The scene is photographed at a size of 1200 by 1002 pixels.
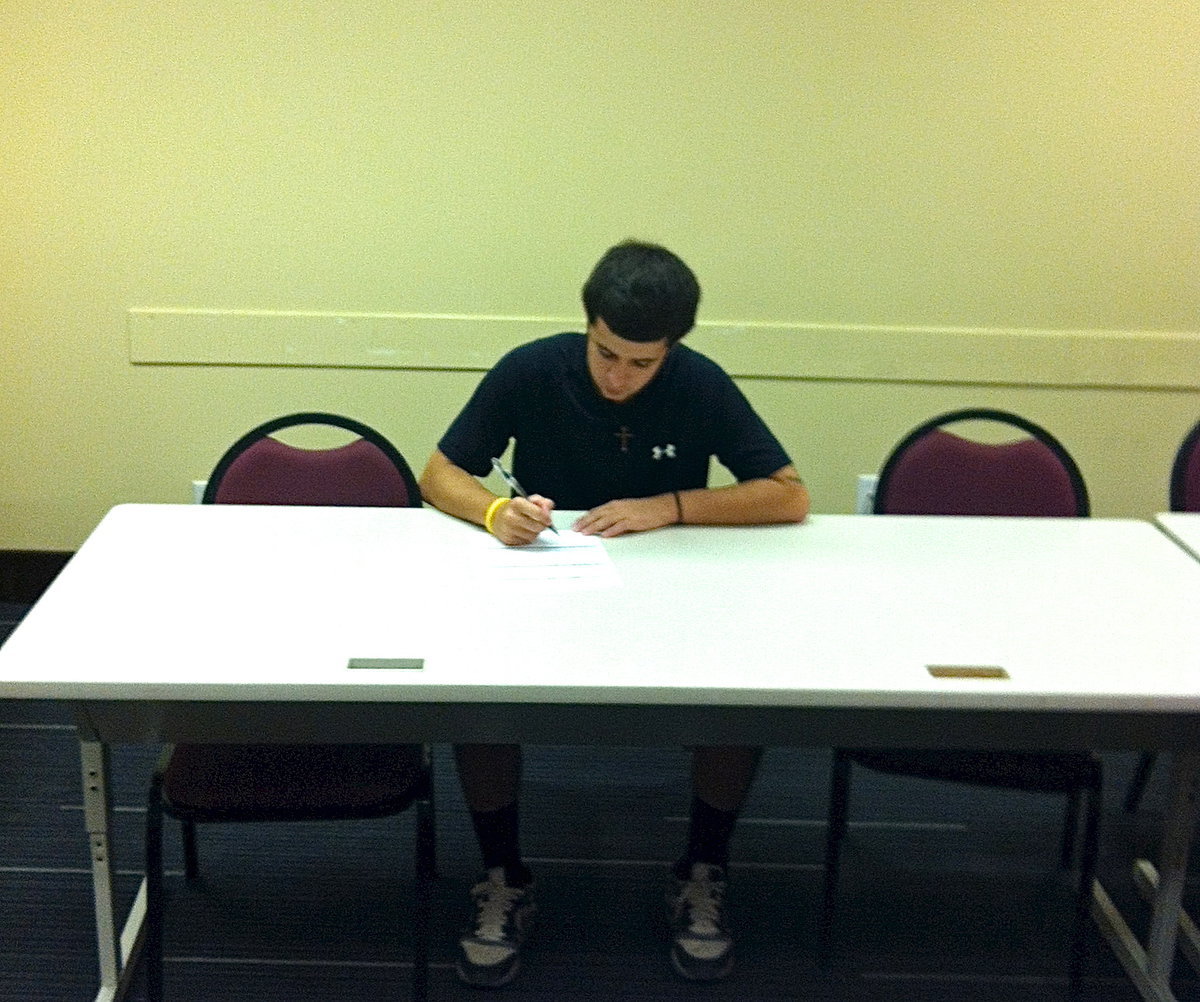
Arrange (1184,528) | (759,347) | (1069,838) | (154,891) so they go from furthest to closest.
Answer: (759,347) < (1069,838) < (1184,528) < (154,891)

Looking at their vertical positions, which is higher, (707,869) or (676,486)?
(676,486)

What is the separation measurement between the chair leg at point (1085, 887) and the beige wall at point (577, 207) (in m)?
1.62

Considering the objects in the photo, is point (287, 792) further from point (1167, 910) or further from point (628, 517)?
point (1167, 910)

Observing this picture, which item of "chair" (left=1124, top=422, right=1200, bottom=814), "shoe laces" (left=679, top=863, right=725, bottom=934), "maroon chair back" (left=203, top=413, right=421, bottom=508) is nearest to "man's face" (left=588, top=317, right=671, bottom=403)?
"maroon chair back" (left=203, top=413, right=421, bottom=508)

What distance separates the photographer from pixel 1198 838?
8.55 ft

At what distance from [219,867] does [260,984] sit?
0.36 m

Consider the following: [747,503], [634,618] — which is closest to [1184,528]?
[747,503]

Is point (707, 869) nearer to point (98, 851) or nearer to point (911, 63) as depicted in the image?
point (98, 851)

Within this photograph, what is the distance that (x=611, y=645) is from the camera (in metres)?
1.76

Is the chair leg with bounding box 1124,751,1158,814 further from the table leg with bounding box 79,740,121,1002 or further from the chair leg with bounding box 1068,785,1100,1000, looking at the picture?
the table leg with bounding box 79,740,121,1002

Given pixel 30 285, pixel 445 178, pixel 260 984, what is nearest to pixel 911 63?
pixel 445 178

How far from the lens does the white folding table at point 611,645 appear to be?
65.0 inches

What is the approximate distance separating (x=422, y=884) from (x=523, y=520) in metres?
0.61

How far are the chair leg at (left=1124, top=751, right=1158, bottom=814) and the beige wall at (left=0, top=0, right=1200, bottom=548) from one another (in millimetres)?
1074
